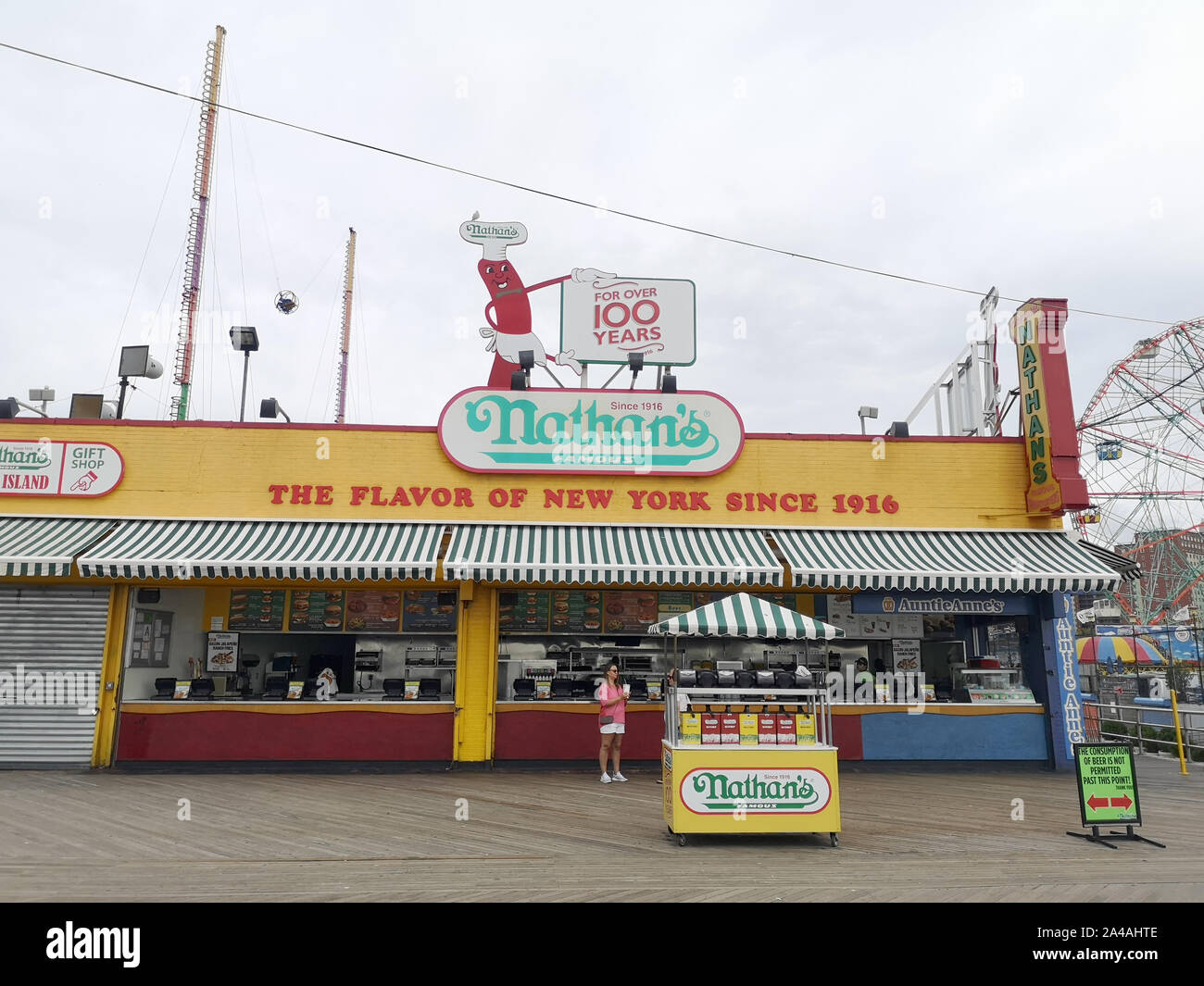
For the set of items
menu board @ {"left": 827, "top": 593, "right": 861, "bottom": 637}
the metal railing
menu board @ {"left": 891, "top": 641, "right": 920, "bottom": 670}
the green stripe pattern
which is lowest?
the metal railing

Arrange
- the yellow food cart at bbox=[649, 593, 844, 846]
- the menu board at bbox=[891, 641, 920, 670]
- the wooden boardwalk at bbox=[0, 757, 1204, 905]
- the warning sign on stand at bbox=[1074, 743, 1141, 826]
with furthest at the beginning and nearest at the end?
the menu board at bbox=[891, 641, 920, 670], the warning sign on stand at bbox=[1074, 743, 1141, 826], the yellow food cart at bbox=[649, 593, 844, 846], the wooden boardwalk at bbox=[0, 757, 1204, 905]

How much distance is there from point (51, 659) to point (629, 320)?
33.9 ft

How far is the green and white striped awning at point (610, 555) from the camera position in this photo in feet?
38.4

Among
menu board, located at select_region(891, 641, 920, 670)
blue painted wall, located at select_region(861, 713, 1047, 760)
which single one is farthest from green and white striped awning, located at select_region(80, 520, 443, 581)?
menu board, located at select_region(891, 641, 920, 670)

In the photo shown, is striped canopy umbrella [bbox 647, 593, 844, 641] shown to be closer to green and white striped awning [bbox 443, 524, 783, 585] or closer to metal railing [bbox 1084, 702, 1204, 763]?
green and white striped awning [bbox 443, 524, 783, 585]

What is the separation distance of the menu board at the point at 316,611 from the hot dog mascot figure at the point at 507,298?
4.38 metres

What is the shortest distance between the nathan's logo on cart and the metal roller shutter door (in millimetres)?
9367

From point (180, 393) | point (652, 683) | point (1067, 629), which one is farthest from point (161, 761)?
point (180, 393)

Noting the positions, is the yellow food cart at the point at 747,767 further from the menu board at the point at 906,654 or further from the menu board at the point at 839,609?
the menu board at the point at 906,654

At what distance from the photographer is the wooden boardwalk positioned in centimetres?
621

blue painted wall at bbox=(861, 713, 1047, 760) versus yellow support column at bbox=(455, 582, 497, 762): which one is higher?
yellow support column at bbox=(455, 582, 497, 762)

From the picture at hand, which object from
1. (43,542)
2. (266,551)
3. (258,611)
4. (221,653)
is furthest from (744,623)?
(43,542)

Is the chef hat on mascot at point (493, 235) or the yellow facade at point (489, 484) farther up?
the chef hat on mascot at point (493, 235)

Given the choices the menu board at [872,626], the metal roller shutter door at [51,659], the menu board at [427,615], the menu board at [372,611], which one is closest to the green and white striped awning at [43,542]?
the metal roller shutter door at [51,659]
